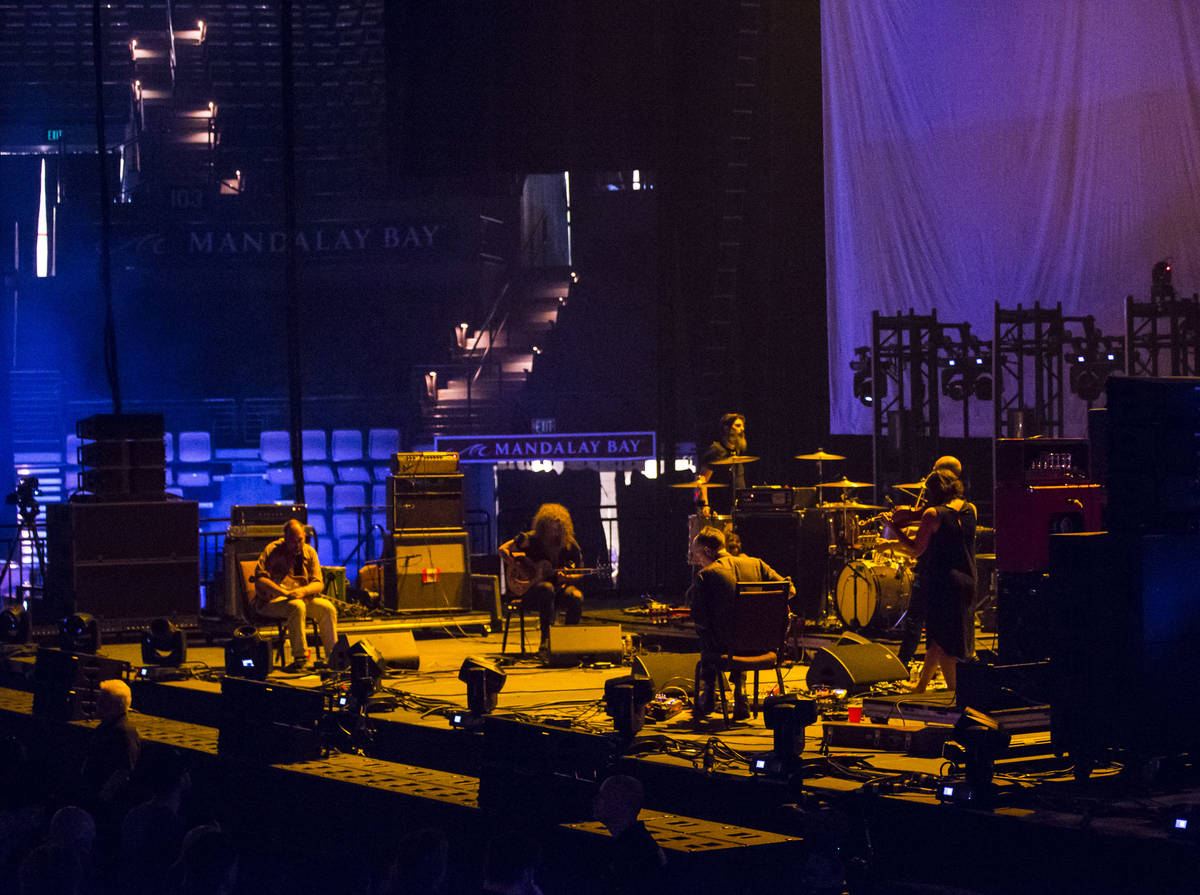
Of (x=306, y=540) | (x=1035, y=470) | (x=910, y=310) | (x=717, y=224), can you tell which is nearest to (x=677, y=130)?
(x=717, y=224)

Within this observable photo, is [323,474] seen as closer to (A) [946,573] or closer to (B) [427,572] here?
(B) [427,572]

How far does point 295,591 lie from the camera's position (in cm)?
1124

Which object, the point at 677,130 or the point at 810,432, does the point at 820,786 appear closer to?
the point at 810,432

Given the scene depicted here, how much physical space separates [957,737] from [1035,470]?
269cm

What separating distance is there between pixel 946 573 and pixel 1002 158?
6.85 metres

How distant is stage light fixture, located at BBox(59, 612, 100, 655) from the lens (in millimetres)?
11352

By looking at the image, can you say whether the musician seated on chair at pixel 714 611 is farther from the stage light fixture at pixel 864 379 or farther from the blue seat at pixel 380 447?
the blue seat at pixel 380 447

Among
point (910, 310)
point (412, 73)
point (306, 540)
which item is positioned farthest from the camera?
point (412, 73)

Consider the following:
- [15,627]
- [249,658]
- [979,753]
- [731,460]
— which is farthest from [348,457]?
[979,753]

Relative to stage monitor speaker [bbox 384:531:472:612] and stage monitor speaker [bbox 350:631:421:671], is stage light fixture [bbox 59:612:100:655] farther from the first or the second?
stage monitor speaker [bbox 384:531:472:612]

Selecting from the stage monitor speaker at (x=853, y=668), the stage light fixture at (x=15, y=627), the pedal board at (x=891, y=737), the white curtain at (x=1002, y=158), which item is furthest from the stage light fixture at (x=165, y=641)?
the white curtain at (x=1002, y=158)

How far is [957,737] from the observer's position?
6.36m

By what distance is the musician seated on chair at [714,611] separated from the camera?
870cm

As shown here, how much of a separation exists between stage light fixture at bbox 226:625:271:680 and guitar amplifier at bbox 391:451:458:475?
3.59 meters
